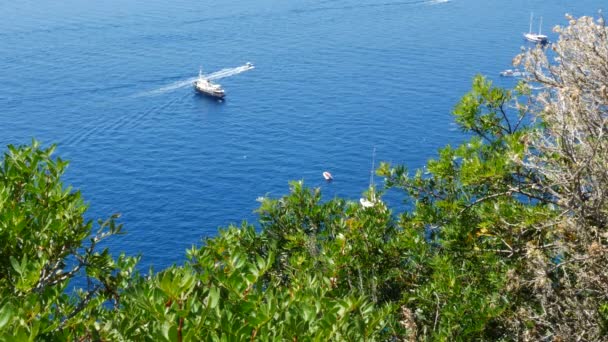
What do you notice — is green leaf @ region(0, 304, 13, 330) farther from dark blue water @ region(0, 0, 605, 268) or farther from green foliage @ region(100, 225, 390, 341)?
dark blue water @ region(0, 0, 605, 268)

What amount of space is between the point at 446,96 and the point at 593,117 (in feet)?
248

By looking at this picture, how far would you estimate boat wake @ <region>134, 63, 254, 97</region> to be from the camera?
292ft

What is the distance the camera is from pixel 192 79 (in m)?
93.6

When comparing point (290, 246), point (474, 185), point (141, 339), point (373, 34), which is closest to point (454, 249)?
point (474, 185)

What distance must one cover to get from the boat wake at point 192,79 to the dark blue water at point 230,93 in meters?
0.65

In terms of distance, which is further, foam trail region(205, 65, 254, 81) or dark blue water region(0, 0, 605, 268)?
foam trail region(205, 65, 254, 81)

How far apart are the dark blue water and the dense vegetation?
142 ft

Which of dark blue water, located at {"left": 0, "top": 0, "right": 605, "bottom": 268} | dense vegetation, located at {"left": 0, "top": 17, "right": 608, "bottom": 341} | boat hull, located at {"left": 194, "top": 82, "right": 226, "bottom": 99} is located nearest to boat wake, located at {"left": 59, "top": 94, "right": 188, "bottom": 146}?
dark blue water, located at {"left": 0, "top": 0, "right": 605, "bottom": 268}

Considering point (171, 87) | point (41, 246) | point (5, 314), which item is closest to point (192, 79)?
point (171, 87)

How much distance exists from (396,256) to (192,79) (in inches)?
3268

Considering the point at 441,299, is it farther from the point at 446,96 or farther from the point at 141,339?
the point at 446,96

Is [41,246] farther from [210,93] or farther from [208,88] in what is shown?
[208,88]

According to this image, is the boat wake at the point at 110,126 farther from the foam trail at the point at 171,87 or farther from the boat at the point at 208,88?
the boat at the point at 208,88

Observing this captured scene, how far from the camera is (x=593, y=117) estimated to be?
10.6 metres
